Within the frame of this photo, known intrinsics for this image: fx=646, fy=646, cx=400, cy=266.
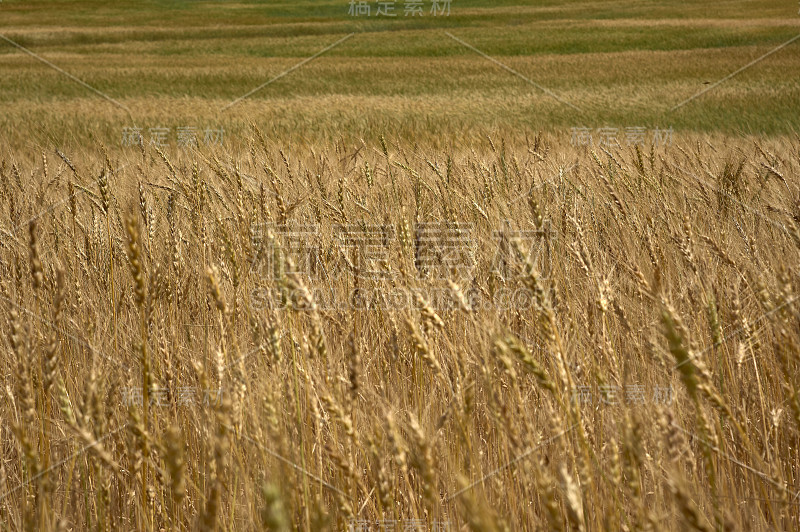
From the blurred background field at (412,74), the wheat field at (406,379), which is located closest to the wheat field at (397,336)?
the wheat field at (406,379)

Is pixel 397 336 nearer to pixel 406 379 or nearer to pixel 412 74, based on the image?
pixel 406 379

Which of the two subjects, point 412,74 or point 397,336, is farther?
point 412,74

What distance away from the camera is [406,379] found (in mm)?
1437

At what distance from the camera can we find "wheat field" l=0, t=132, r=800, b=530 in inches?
28.2

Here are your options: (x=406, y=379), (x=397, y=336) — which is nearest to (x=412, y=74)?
(x=406, y=379)

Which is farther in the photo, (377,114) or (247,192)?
(377,114)

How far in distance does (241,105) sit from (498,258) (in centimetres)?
807

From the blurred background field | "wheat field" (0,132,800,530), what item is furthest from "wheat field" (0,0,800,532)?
the blurred background field

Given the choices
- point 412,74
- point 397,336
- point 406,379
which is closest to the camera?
point 397,336

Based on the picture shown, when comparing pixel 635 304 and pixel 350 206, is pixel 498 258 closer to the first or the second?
pixel 635 304

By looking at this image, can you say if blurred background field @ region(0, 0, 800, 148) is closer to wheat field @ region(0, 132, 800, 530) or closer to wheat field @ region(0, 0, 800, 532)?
wheat field @ region(0, 0, 800, 532)

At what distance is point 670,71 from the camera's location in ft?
46.3

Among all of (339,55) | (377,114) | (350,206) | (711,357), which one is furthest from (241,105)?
(339,55)

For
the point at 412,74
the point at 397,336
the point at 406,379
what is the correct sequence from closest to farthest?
1. the point at 397,336
2. the point at 406,379
3. the point at 412,74
